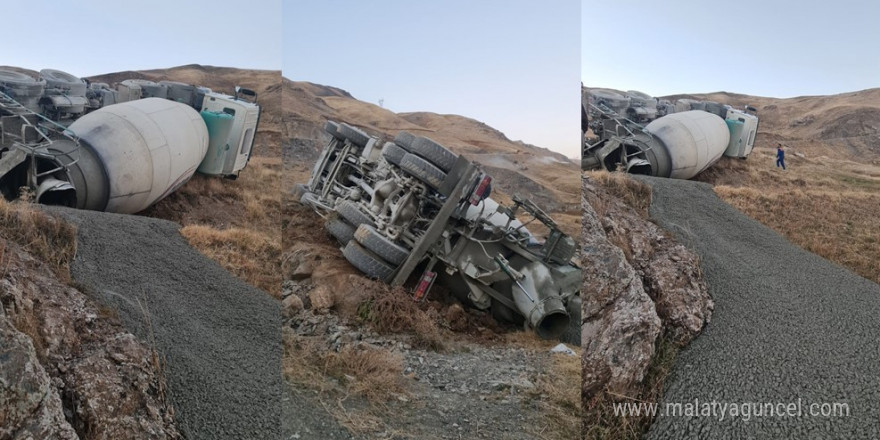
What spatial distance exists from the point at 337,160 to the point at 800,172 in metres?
4.15

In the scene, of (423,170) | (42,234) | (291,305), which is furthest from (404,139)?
(42,234)

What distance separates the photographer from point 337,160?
5168 millimetres

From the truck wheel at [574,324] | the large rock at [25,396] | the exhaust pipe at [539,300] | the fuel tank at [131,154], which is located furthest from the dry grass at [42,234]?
the truck wheel at [574,324]

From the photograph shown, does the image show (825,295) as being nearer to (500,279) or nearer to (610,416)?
(610,416)

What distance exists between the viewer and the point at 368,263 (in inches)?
145

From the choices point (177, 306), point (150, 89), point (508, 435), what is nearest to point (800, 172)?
point (508, 435)

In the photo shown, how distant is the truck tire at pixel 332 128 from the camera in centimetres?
468

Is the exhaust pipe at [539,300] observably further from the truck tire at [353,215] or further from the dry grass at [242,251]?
the dry grass at [242,251]

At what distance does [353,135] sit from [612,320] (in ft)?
8.48

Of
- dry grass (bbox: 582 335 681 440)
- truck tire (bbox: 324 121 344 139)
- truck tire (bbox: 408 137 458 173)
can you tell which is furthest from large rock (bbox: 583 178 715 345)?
truck tire (bbox: 324 121 344 139)

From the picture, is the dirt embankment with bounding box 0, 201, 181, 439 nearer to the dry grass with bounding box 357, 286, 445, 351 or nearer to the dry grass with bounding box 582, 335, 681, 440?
the dry grass with bounding box 357, 286, 445, 351

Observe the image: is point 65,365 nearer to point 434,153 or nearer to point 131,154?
point 434,153

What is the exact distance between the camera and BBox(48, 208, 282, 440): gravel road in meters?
3.36

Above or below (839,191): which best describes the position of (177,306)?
below
